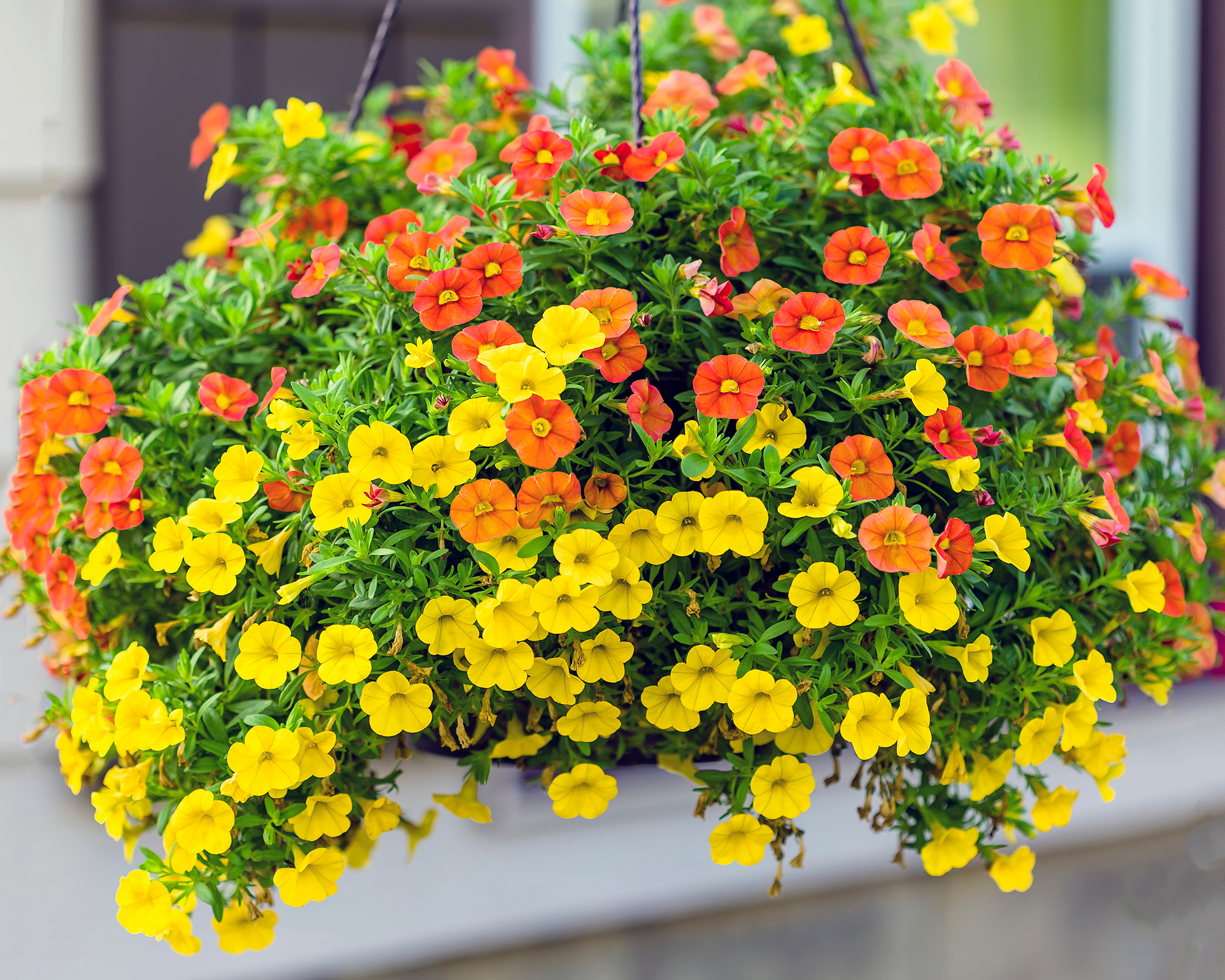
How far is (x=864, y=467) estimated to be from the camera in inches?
21.5

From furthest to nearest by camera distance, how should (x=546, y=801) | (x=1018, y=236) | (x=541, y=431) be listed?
(x=546, y=801) → (x=1018, y=236) → (x=541, y=431)

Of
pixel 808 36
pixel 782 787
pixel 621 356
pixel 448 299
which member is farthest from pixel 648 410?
pixel 808 36

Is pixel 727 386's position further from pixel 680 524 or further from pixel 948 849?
pixel 948 849

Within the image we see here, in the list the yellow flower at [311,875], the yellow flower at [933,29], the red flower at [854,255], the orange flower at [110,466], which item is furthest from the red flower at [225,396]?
the yellow flower at [933,29]

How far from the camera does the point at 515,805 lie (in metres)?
1.80

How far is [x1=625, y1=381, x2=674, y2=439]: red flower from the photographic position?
54 centimetres

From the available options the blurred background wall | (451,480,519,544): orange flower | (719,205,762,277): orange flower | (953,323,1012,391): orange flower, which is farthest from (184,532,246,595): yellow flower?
the blurred background wall

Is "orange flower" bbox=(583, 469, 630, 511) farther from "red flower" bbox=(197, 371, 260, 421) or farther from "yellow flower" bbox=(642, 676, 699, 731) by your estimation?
"red flower" bbox=(197, 371, 260, 421)

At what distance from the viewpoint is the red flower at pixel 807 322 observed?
549 mm

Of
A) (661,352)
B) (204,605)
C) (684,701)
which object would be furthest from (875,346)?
(204,605)

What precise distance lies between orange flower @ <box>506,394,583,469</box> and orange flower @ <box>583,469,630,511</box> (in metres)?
0.04

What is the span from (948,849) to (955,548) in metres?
0.24

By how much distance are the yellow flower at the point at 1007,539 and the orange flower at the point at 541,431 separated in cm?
24

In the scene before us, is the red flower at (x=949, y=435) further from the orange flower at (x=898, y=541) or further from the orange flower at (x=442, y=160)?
the orange flower at (x=442, y=160)
